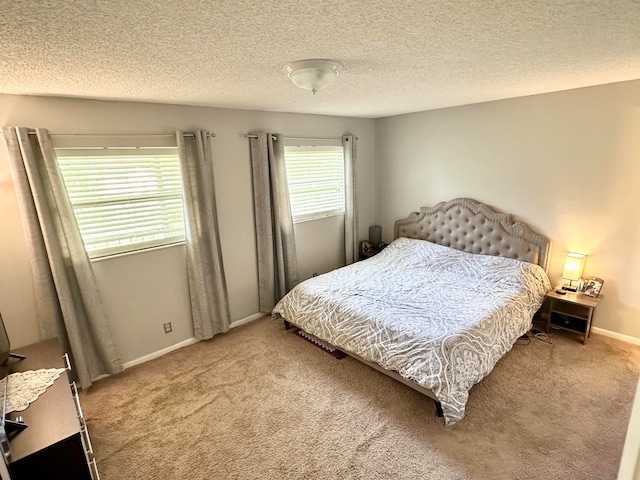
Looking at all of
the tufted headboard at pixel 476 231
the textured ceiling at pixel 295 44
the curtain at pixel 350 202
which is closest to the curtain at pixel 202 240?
the textured ceiling at pixel 295 44

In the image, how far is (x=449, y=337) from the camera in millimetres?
2303

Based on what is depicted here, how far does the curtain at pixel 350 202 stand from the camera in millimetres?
4289

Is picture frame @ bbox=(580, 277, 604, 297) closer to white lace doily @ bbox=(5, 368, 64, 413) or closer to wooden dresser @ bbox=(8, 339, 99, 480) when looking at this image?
wooden dresser @ bbox=(8, 339, 99, 480)

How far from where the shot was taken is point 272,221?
3.70 m

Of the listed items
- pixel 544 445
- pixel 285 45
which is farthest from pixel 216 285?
pixel 544 445

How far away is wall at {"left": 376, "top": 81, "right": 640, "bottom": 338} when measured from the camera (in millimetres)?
2869

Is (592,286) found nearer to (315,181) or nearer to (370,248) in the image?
(370,248)

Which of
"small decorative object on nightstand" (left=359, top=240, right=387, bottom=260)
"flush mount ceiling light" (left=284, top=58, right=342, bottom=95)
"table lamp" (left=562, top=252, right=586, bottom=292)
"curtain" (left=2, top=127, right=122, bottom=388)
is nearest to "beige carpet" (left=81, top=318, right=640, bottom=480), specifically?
"curtain" (left=2, top=127, right=122, bottom=388)

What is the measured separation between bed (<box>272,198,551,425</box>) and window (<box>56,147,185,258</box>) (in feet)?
4.60

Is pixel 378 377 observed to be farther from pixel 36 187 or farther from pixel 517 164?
pixel 36 187

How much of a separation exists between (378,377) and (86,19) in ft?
9.13

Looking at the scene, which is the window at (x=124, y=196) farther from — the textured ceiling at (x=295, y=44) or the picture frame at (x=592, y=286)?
the picture frame at (x=592, y=286)

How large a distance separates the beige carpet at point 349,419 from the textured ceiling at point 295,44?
2.27 metres

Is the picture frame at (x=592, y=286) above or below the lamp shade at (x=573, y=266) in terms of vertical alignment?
below
